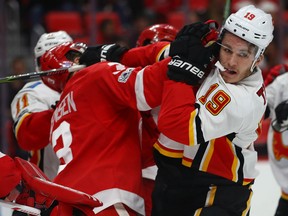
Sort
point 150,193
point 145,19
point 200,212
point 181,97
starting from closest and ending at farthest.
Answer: point 181,97 → point 200,212 → point 150,193 → point 145,19

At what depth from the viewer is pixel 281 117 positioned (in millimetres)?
3434

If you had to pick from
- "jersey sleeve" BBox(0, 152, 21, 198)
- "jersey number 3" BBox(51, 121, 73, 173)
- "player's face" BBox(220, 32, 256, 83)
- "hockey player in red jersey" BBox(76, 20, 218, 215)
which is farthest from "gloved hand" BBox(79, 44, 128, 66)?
"jersey sleeve" BBox(0, 152, 21, 198)

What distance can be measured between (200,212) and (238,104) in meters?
0.47

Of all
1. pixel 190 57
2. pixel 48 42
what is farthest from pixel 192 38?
pixel 48 42

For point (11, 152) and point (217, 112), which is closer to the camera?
point (217, 112)

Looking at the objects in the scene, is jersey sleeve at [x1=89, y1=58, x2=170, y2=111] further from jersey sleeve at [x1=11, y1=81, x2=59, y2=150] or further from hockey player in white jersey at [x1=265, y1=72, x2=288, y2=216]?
hockey player in white jersey at [x1=265, y1=72, x2=288, y2=216]

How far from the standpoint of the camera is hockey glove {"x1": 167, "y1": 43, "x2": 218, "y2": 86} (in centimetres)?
257

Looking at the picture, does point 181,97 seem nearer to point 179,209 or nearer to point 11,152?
point 179,209

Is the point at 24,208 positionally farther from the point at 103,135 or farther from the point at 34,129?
the point at 34,129

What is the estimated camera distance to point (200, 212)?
2.79 m

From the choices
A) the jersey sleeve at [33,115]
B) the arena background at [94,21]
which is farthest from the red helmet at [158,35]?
the arena background at [94,21]

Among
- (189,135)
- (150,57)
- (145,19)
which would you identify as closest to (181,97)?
(189,135)

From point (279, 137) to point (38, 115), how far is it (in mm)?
1189

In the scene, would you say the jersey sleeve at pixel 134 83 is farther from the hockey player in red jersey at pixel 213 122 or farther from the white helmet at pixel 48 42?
the white helmet at pixel 48 42
